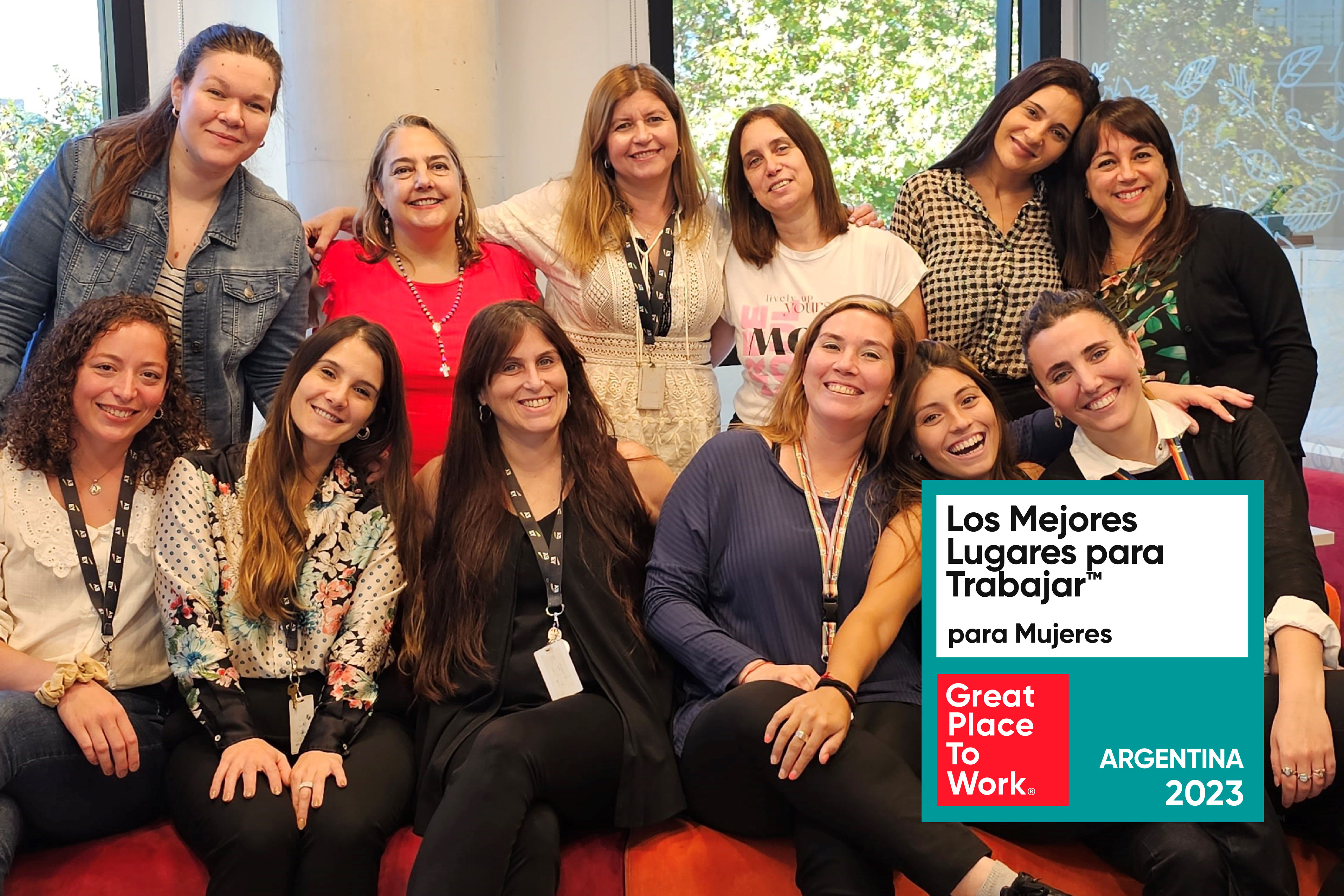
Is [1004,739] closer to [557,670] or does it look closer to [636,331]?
[557,670]

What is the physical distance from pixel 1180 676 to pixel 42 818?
2.19 metres

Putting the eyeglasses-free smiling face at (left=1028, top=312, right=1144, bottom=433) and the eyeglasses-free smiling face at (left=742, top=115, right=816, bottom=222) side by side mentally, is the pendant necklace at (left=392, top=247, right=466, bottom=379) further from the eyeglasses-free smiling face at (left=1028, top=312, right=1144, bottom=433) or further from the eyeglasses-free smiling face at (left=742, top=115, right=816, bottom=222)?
the eyeglasses-free smiling face at (left=1028, top=312, right=1144, bottom=433)

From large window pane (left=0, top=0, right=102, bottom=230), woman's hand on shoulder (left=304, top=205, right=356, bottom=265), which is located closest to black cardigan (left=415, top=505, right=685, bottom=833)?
woman's hand on shoulder (left=304, top=205, right=356, bottom=265)

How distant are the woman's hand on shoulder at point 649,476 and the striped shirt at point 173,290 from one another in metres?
1.10

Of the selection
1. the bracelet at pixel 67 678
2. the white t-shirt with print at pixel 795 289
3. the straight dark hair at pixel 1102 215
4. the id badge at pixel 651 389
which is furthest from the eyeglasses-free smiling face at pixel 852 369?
the bracelet at pixel 67 678

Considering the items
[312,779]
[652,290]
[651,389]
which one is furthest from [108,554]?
[652,290]

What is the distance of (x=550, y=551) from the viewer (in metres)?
2.55

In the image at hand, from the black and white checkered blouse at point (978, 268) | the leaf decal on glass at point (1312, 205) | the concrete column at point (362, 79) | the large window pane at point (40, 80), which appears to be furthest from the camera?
the leaf decal on glass at point (1312, 205)

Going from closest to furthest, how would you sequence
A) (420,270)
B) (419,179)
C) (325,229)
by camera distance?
(419,179), (420,270), (325,229)

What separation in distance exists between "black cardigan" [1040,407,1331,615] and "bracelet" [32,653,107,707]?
6.54 feet

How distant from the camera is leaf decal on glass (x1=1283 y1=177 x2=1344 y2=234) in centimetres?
470

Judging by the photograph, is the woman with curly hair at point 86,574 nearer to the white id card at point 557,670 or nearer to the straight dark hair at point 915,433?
the white id card at point 557,670

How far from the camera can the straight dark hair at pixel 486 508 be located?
98.8 inches

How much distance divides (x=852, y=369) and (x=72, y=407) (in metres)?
1.64
